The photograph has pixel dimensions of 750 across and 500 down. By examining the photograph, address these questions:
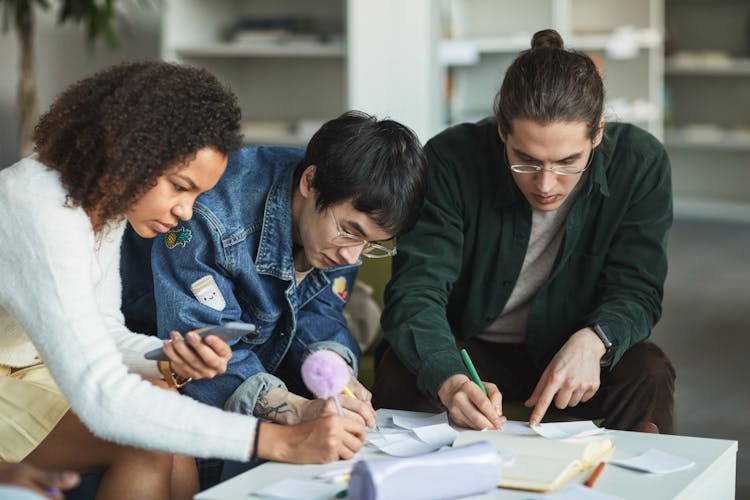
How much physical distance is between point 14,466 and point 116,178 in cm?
46

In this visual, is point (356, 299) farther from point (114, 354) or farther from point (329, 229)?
point (114, 354)

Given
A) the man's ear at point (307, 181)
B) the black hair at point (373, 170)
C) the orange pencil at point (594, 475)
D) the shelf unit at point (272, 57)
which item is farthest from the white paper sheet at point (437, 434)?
the shelf unit at point (272, 57)

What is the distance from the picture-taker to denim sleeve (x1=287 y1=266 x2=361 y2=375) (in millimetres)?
2066

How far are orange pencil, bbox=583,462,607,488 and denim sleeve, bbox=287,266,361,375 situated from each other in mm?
637

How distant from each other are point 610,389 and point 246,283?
2.38ft

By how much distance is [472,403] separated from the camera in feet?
5.79

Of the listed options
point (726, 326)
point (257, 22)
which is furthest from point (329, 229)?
point (257, 22)

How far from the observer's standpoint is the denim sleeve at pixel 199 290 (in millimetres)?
1869

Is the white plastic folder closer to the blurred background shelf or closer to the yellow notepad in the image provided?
the yellow notepad

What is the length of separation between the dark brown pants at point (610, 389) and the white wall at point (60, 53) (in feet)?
12.1

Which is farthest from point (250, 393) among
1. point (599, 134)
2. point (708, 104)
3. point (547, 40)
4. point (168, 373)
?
point (708, 104)

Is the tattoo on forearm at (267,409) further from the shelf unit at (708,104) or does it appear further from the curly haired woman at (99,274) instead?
the shelf unit at (708,104)

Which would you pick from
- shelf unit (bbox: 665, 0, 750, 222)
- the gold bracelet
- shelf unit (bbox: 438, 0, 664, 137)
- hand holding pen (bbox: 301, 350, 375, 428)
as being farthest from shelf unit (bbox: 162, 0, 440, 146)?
hand holding pen (bbox: 301, 350, 375, 428)

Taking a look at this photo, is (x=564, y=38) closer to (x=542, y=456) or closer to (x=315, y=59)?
(x=315, y=59)
